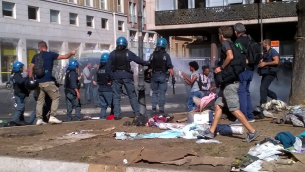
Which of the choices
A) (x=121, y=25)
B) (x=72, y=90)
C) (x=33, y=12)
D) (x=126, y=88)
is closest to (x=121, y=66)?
(x=126, y=88)

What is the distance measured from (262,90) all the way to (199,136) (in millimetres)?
3616

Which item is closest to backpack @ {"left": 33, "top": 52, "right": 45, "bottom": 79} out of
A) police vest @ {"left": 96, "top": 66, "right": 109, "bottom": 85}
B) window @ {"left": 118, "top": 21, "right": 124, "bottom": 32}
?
police vest @ {"left": 96, "top": 66, "right": 109, "bottom": 85}

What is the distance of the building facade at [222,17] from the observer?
92.3ft

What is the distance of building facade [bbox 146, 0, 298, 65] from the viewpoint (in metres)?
28.1

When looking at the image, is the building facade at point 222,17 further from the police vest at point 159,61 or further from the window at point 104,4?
the police vest at point 159,61

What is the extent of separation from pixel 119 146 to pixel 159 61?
13.2ft

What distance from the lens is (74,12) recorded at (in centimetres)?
4325

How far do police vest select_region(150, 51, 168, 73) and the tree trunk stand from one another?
3149mm

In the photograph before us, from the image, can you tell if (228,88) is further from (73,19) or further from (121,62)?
(73,19)

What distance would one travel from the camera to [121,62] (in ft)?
30.2

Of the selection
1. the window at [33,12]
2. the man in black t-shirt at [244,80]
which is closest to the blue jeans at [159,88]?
the man in black t-shirt at [244,80]

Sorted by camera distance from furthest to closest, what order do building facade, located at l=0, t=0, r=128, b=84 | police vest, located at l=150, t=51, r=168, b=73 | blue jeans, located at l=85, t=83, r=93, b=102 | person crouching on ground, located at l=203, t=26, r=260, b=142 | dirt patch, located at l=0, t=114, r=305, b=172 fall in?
building facade, located at l=0, t=0, r=128, b=84 → blue jeans, located at l=85, t=83, r=93, b=102 → police vest, located at l=150, t=51, r=168, b=73 → person crouching on ground, located at l=203, t=26, r=260, b=142 → dirt patch, located at l=0, t=114, r=305, b=172

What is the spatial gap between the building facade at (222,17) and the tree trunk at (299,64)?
17599 mm

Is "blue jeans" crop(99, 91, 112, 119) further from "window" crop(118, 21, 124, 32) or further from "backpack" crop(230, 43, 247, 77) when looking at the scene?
"window" crop(118, 21, 124, 32)
